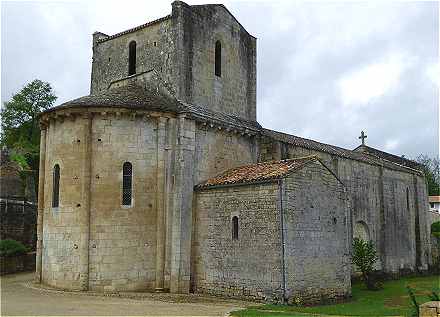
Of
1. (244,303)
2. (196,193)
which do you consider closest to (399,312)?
(244,303)

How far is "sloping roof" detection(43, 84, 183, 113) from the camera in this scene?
64.5 ft

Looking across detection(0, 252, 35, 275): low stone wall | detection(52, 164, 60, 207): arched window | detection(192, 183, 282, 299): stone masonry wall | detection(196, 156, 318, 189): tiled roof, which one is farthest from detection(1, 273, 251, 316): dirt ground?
detection(0, 252, 35, 275): low stone wall

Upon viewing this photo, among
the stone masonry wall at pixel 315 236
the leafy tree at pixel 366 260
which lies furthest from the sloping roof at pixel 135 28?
the leafy tree at pixel 366 260

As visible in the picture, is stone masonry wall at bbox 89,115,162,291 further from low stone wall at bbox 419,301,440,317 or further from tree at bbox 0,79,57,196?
tree at bbox 0,79,57,196

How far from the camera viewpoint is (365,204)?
2838cm

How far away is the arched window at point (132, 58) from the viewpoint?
78.7 ft

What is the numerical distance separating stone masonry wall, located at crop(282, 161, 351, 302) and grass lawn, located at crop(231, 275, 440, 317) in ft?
2.78

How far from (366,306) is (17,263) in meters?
17.8

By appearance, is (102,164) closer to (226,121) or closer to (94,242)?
(94,242)

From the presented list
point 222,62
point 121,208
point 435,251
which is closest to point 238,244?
point 121,208

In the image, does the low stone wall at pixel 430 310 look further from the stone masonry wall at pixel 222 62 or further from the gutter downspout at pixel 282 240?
the stone masonry wall at pixel 222 62

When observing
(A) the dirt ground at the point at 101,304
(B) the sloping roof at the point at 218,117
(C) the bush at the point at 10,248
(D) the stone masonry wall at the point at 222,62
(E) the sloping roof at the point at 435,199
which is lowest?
(A) the dirt ground at the point at 101,304

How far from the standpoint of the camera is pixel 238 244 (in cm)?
1875

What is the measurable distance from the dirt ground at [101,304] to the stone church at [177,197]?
128 centimetres
